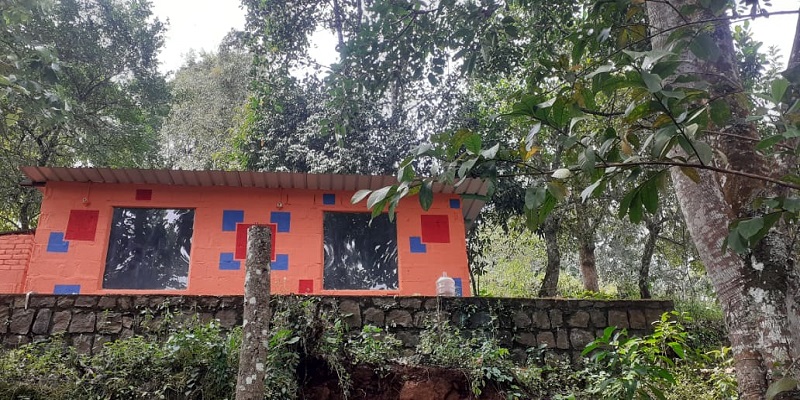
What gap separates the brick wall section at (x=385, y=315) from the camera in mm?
5387

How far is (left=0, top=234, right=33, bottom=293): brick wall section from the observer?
6.89m

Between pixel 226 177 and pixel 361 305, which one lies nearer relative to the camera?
pixel 361 305

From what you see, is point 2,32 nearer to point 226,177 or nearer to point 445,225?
point 226,177

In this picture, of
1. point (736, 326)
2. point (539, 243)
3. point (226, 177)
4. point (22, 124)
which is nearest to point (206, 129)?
point (22, 124)

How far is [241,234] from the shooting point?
23.7 feet

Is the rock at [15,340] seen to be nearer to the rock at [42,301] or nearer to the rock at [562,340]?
the rock at [42,301]

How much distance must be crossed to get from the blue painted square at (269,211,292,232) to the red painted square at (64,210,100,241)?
2.08 m

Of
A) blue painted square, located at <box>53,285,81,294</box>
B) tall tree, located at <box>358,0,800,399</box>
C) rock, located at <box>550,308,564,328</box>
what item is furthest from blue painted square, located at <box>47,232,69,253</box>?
tall tree, located at <box>358,0,800,399</box>

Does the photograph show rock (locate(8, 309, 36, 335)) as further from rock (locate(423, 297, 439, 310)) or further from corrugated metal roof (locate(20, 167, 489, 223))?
rock (locate(423, 297, 439, 310))

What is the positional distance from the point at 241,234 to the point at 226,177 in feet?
2.41

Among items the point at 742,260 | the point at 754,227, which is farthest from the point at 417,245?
the point at 754,227

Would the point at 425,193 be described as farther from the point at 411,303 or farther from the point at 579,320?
the point at 579,320

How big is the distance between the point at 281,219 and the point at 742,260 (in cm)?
593

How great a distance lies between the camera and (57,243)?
6797 mm
